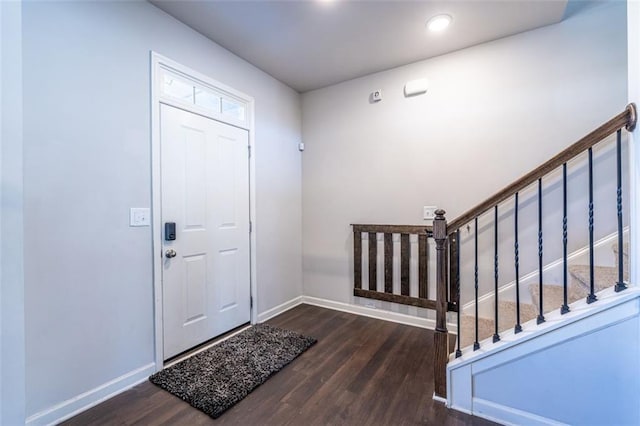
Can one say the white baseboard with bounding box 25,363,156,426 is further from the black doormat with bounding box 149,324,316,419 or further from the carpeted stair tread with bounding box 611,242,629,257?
the carpeted stair tread with bounding box 611,242,629,257

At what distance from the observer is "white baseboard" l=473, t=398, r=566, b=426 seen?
1489 mm

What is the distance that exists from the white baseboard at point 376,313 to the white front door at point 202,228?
941mm

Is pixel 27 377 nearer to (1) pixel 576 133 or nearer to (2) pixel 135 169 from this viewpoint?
(2) pixel 135 169

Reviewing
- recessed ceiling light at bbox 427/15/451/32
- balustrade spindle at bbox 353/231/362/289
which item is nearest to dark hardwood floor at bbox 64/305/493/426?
balustrade spindle at bbox 353/231/362/289

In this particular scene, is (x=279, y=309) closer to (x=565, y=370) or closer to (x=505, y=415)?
(x=505, y=415)

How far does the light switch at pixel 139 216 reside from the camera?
195 centimetres

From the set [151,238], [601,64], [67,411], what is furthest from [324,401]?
[601,64]

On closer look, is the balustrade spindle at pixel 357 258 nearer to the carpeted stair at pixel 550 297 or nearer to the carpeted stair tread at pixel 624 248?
the carpeted stair at pixel 550 297

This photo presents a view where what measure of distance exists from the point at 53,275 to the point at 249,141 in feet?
6.16

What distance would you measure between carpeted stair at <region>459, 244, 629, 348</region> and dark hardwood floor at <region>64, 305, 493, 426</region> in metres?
0.41

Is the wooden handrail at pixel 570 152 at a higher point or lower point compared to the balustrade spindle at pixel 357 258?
higher

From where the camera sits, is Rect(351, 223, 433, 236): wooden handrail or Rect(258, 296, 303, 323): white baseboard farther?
Rect(258, 296, 303, 323): white baseboard

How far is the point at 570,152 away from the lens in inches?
57.1

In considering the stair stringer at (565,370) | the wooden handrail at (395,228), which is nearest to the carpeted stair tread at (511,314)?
the stair stringer at (565,370)
